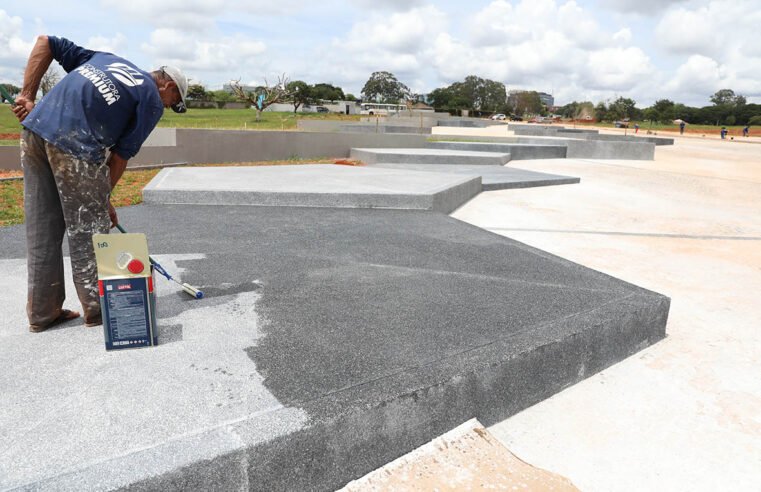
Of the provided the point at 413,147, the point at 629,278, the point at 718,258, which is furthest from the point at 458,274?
the point at 413,147

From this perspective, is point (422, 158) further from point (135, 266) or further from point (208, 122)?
point (208, 122)

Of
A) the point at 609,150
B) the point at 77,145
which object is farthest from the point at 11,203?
the point at 609,150

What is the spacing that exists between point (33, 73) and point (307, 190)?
4.44 m

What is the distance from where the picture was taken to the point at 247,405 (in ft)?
6.77

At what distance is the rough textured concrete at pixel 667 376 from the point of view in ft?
7.66

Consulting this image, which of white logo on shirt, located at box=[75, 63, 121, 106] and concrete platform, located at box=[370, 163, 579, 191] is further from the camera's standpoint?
concrete platform, located at box=[370, 163, 579, 191]

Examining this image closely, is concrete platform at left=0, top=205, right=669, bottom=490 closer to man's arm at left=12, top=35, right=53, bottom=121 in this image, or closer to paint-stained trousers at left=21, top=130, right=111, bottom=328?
paint-stained trousers at left=21, top=130, right=111, bottom=328

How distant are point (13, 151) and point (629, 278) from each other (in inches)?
439

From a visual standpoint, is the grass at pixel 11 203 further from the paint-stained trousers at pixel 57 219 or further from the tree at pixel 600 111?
the tree at pixel 600 111

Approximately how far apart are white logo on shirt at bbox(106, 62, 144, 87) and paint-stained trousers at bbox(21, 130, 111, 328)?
1.39ft

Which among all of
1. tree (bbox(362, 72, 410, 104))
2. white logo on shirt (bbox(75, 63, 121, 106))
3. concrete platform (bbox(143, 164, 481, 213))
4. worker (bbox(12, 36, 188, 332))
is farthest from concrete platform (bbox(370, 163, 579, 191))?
tree (bbox(362, 72, 410, 104))

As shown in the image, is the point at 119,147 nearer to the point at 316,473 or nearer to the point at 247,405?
the point at 247,405

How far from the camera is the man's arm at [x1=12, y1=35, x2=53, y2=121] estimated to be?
2.57 meters

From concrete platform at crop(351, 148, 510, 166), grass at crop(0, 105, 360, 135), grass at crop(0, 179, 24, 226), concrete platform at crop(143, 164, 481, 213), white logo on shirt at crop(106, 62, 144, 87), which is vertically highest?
grass at crop(0, 105, 360, 135)
